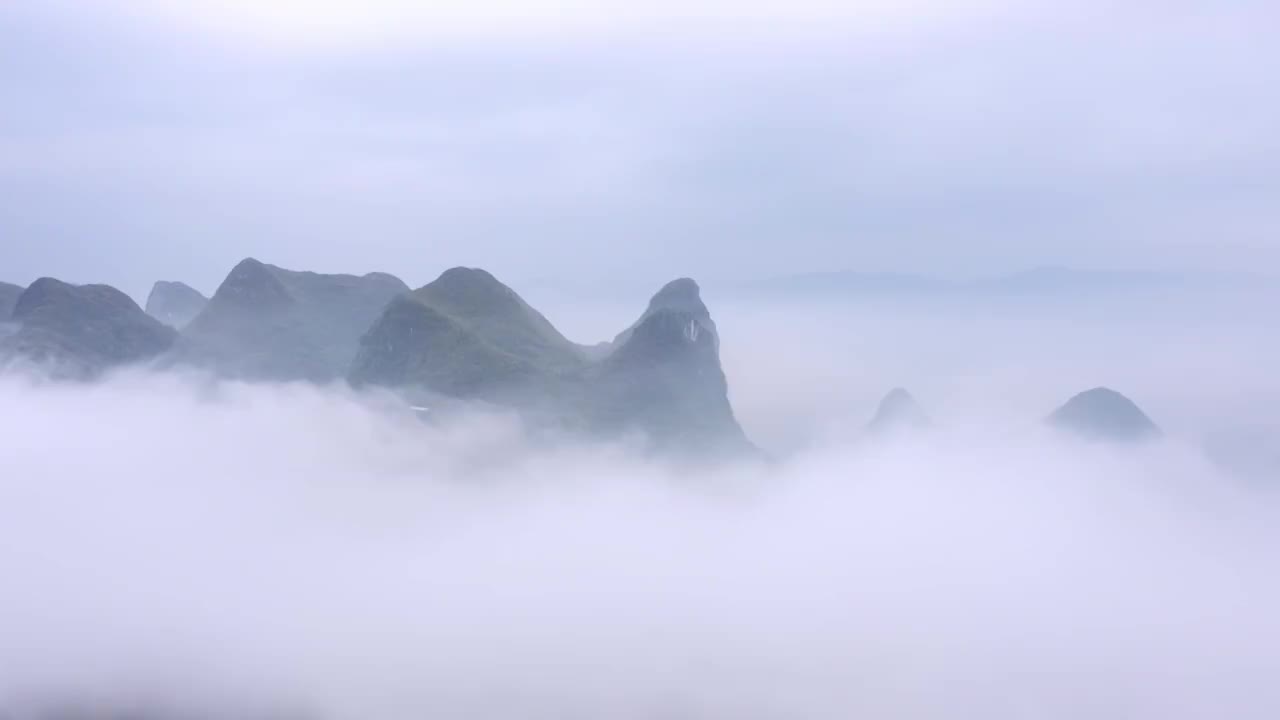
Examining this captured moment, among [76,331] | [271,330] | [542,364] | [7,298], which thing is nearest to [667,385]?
[542,364]

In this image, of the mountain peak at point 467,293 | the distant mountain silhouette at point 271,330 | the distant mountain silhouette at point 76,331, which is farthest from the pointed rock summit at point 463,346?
the distant mountain silhouette at point 76,331

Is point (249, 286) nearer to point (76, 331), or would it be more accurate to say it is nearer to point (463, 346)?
point (76, 331)

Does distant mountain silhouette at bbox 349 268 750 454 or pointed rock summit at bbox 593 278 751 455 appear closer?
distant mountain silhouette at bbox 349 268 750 454

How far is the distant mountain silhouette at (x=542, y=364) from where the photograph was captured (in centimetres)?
14212

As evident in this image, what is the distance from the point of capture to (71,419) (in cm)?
16612

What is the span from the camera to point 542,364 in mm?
146375

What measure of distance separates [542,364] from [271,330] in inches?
1938

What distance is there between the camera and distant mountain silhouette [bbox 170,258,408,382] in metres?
170

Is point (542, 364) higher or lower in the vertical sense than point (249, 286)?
lower

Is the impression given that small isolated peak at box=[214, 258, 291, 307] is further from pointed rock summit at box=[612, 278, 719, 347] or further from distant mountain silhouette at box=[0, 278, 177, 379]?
pointed rock summit at box=[612, 278, 719, 347]

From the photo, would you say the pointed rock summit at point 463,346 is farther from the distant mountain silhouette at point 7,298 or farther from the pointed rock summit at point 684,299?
the distant mountain silhouette at point 7,298

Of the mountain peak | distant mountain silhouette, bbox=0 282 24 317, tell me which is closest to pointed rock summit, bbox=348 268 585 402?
the mountain peak

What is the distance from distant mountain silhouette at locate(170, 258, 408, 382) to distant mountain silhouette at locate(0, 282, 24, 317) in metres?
26.6

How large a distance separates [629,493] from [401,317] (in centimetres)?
3883
